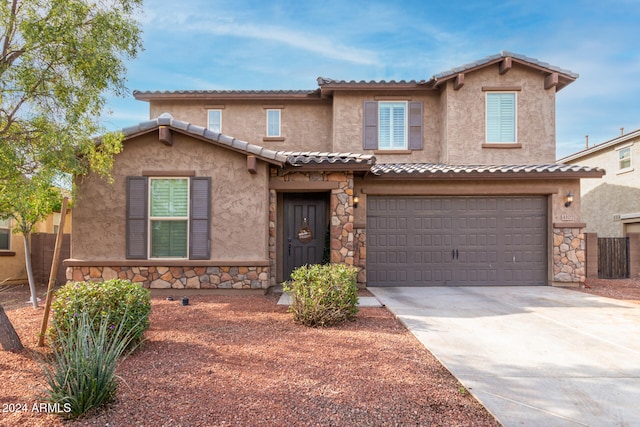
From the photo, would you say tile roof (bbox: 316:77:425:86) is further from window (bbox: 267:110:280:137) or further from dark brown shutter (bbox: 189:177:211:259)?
dark brown shutter (bbox: 189:177:211:259)

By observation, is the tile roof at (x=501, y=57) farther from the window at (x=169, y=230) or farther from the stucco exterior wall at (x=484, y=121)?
the window at (x=169, y=230)

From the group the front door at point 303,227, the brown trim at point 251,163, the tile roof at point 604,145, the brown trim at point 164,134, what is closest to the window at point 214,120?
the front door at point 303,227

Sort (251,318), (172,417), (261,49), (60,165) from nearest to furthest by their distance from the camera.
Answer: (172,417)
(60,165)
(251,318)
(261,49)

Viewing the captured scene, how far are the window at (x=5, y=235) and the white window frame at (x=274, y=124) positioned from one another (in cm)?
798

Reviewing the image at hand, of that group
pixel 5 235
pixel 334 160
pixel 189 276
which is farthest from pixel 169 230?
pixel 5 235

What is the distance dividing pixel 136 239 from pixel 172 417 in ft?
19.8

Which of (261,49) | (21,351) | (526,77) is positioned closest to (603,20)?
(526,77)

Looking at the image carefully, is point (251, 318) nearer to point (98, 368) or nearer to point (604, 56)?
point (98, 368)

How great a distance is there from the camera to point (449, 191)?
994 cm

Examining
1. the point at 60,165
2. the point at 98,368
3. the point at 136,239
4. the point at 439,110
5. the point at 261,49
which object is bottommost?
the point at 98,368

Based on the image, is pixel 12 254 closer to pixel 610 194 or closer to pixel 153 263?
pixel 153 263

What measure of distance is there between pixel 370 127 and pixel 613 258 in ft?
30.0

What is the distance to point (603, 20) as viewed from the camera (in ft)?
38.1

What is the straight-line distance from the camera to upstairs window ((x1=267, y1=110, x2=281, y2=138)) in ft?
41.1
